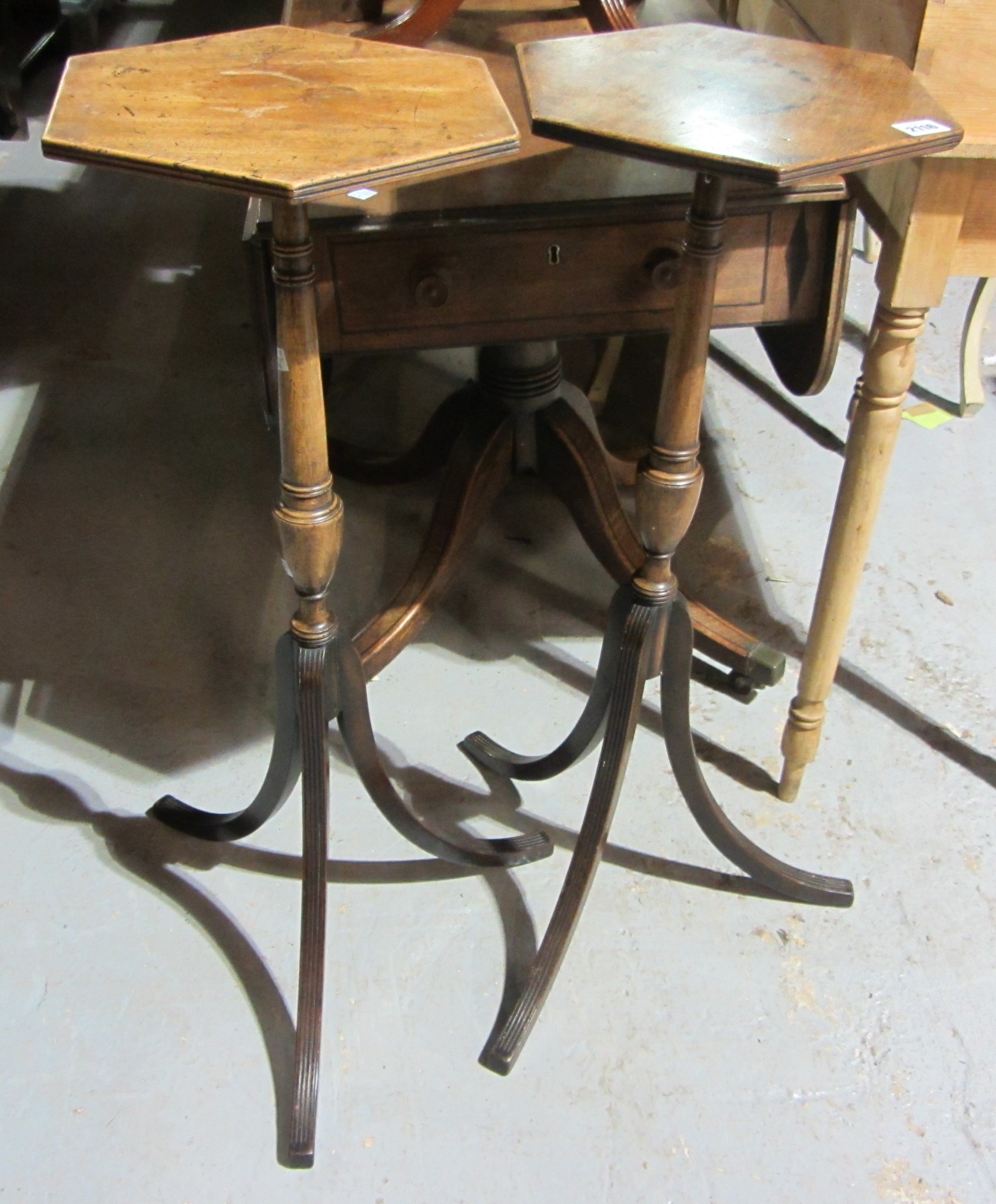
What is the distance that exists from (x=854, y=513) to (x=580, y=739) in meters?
0.39

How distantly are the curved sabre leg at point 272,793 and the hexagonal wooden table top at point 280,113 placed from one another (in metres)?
0.46

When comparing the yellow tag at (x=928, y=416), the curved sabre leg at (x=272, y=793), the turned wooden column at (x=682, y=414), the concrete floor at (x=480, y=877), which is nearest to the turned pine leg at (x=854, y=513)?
the concrete floor at (x=480, y=877)

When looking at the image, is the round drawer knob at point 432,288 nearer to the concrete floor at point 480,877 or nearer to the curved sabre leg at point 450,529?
the curved sabre leg at point 450,529

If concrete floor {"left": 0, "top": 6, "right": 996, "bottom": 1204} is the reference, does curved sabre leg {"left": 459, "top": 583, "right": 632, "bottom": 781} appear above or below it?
above

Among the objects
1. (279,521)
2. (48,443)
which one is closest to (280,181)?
(279,521)

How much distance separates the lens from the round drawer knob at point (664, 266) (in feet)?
3.79

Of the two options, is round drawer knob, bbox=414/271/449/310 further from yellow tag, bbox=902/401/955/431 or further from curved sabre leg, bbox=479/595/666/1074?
yellow tag, bbox=902/401/955/431

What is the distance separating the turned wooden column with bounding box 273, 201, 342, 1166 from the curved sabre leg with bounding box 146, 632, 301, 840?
0.02 metres

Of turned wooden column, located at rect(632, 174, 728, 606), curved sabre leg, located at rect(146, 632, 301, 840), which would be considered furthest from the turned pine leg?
curved sabre leg, located at rect(146, 632, 301, 840)

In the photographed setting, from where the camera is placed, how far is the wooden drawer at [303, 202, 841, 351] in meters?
1.12

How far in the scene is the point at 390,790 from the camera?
1.21 metres

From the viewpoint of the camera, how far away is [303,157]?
0.79 meters

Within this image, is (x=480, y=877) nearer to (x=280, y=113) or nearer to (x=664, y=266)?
(x=664, y=266)

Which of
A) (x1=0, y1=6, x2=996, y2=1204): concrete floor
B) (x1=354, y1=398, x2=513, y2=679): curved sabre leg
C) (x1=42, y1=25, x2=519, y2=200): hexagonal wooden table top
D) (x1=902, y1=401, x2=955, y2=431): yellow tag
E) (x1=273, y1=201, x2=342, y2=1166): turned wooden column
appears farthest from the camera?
(x1=902, y1=401, x2=955, y2=431): yellow tag
